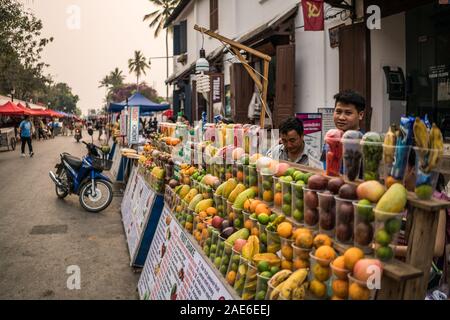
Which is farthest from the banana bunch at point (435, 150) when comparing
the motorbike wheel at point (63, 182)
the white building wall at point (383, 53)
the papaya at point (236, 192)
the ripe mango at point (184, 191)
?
the motorbike wheel at point (63, 182)

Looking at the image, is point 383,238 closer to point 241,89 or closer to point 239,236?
point 239,236

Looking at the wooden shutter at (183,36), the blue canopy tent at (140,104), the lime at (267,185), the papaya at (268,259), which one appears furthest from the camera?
the wooden shutter at (183,36)

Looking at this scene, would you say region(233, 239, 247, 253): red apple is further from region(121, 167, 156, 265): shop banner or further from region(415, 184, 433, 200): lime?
region(121, 167, 156, 265): shop banner

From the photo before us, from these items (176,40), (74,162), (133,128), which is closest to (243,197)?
(74,162)

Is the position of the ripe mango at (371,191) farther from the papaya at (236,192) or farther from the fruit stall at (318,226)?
the papaya at (236,192)

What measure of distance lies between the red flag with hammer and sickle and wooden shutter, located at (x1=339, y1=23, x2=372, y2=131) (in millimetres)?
431

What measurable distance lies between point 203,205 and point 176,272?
578 millimetres

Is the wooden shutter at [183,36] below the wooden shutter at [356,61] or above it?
above

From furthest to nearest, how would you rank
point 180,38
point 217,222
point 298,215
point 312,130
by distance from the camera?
1. point 180,38
2. point 312,130
3. point 217,222
4. point 298,215

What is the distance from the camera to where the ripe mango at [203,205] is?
350cm

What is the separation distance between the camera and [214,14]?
1611 centimetres

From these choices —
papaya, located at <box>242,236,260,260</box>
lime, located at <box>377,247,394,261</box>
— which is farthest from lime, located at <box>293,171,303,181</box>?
lime, located at <box>377,247,394,261</box>

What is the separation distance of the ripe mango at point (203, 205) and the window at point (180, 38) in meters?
18.7

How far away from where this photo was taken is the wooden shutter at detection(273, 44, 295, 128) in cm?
936
